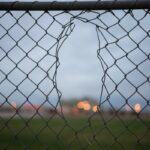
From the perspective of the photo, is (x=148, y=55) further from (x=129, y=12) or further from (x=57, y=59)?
(x=57, y=59)

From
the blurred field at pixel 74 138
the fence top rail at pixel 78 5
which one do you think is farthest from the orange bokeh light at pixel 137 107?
the fence top rail at pixel 78 5

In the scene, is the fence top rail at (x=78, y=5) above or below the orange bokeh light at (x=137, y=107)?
above

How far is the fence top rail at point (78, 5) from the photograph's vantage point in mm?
1788

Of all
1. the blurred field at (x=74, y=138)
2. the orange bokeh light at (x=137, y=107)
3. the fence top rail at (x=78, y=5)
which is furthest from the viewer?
the blurred field at (x=74, y=138)

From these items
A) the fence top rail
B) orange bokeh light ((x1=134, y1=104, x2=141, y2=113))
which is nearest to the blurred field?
orange bokeh light ((x1=134, y1=104, x2=141, y2=113))

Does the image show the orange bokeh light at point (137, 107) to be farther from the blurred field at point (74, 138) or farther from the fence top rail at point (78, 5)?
the fence top rail at point (78, 5)

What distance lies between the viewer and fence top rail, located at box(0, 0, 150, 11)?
5.87 ft

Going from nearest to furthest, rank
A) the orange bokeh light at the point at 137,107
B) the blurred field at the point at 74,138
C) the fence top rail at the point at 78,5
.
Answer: the fence top rail at the point at 78,5
the orange bokeh light at the point at 137,107
the blurred field at the point at 74,138

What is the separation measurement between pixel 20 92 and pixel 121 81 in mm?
568

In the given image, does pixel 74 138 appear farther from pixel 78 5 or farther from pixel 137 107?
pixel 78 5

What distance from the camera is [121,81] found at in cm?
197

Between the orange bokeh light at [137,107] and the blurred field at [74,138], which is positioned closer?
the orange bokeh light at [137,107]

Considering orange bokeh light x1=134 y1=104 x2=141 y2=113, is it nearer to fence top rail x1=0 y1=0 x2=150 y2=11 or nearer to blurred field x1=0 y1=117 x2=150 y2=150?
blurred field x1=0 y1=117 x2=150 y2=150

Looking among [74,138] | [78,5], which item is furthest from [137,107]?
[74,138]
